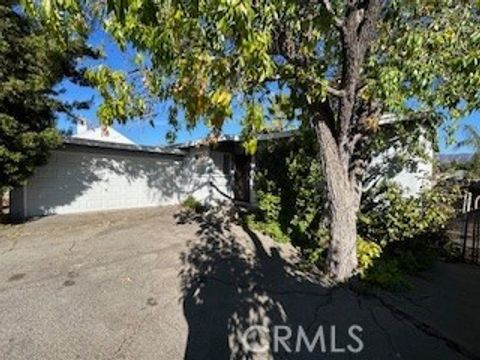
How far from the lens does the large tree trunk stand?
5.66 m

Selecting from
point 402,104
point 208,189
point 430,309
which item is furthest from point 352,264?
point 208,189

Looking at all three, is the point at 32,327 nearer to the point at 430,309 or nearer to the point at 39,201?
the point at 430,309

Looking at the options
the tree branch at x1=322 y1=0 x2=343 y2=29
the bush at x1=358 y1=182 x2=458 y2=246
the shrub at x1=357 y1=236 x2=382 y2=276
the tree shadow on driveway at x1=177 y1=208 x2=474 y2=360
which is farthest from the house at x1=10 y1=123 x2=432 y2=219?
the tree branch at x1=322 y1=0 x2=343 y2=29

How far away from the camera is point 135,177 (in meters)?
13.3

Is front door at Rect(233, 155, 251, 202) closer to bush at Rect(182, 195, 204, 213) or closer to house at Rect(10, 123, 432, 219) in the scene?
house at Rect(10, 123, 432, 219)

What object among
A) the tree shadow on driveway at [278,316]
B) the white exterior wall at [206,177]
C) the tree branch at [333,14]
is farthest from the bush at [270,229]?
the tree branch at [333,14]

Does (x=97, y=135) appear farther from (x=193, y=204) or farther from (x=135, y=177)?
(x=193, y=204)

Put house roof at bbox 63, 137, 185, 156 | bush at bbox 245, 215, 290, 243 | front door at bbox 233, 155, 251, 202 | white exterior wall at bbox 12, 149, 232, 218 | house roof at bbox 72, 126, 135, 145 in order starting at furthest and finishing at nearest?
house roof at bbox 72, 126, 135, 145, front door at bbox 233, 155, 251, 202, house roof at bbox 63, 137, 185, 156, white exterior wall at bbox 12, 149, 232, 218, bush at bbox 245, 215, 290, 243

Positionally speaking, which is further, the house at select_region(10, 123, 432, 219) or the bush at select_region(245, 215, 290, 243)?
the house at select_region(10, 123, 432, 219)

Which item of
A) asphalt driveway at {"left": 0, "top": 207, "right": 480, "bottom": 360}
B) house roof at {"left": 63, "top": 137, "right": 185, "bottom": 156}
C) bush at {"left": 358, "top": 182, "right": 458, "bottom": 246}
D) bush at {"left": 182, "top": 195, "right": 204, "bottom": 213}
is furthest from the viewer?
bush at {"left": 182, "top": 195, "right": 204, "bottom": 213}

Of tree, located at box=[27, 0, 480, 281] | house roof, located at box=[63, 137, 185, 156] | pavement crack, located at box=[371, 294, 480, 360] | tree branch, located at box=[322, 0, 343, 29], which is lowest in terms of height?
pavement crack, located at box=[371, 294, 480, 360]

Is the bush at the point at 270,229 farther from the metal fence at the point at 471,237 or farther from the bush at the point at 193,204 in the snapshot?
the metal fence at the point at 471,237

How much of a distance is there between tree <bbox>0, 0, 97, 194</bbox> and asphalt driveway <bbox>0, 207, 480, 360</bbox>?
199 cm

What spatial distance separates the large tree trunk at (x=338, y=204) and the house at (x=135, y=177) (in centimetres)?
326
